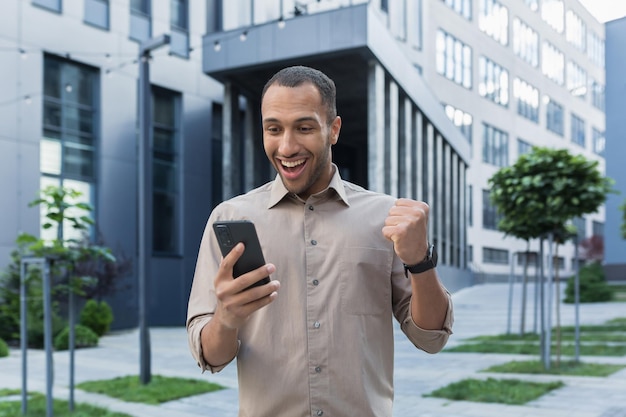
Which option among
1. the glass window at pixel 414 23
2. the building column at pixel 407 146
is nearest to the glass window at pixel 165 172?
the building column at pixel 407 146

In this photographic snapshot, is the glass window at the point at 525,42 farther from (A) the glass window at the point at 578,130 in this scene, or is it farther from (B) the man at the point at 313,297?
(B) the man at the point at 313,297

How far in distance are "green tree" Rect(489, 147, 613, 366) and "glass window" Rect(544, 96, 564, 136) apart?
4104 cm

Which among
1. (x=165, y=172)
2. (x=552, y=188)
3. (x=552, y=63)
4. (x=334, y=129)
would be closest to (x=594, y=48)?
(x=552, y=63)

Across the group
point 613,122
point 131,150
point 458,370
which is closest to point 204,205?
point 131,150

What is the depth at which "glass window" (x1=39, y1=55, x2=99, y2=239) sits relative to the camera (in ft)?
61.3

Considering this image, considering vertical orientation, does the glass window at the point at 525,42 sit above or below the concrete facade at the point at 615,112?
above

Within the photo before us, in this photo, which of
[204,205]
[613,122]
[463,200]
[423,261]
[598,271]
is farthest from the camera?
[463,200]

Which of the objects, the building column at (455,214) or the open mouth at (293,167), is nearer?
the open mouth at (293,167)

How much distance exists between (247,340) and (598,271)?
28.9 m

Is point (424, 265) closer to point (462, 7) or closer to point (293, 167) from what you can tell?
point (293, 167)

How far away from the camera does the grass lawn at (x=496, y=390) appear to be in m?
8.17

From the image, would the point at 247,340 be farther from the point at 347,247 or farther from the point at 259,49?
the point at 259,49

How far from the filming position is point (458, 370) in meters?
10.9

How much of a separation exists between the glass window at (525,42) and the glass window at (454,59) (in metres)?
6.09
